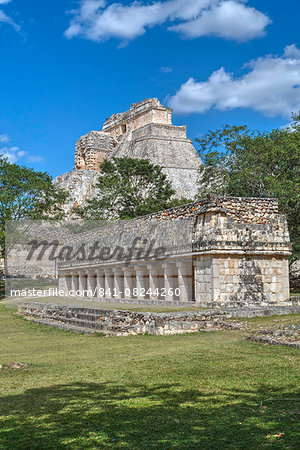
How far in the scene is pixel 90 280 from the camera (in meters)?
24.3

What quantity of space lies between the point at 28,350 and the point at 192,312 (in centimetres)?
417

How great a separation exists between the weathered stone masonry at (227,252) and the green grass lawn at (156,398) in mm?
4951

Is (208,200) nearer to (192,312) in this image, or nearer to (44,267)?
(192,312)

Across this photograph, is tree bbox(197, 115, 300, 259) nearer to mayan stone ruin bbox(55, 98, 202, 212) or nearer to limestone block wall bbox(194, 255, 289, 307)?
limestone block wall bbox(194, 255, 289, 307)

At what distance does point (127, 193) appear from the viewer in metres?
38.9

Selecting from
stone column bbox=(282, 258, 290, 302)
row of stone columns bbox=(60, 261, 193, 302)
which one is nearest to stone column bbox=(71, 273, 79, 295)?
row of stone columns bbox=(60, 261, 193, 302)

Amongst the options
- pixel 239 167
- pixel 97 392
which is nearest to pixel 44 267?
pixel 239 167

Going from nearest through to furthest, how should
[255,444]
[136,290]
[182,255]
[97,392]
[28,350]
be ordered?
[255,444] < [97,392] < [28,350] < [182,255] < [136,290]

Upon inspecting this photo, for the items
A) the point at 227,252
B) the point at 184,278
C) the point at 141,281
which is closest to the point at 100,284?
the point at 141,281

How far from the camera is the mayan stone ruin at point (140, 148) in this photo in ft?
196

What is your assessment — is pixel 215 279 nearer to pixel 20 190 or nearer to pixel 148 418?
pixel 148 418

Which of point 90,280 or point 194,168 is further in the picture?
point 194,168

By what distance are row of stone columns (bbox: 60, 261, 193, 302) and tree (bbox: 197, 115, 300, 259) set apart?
9359 millimetres

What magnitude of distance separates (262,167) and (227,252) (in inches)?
686
